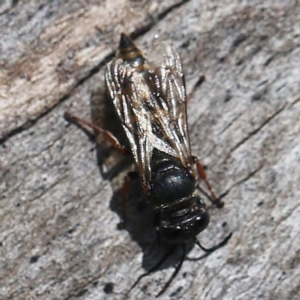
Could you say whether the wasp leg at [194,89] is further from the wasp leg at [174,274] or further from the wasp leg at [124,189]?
the wasp leg at [174,274]

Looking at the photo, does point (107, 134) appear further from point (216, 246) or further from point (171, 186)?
point (216, 246)

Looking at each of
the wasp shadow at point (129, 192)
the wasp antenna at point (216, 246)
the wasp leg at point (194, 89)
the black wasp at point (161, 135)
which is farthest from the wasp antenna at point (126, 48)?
the wasp antenna at point (216, 246)

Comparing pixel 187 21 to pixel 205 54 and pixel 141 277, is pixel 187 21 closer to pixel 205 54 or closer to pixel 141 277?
pixel 205 54

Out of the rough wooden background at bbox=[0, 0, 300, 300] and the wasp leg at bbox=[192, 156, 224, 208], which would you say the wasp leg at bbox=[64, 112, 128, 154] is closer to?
the rough wooden background at bbox=[0, 0, 300, 300]

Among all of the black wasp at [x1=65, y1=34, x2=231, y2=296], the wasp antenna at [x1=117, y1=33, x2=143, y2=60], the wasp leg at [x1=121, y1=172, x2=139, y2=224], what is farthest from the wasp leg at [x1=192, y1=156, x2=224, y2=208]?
the wasp antenna at [x1=117, y1=33, x2=143, y2=60]

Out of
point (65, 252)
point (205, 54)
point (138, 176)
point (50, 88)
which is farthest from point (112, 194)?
point (205, 54)
